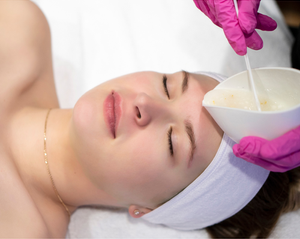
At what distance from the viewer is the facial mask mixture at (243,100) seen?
0.99 metres

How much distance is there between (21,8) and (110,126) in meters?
0.79

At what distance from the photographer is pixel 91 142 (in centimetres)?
102

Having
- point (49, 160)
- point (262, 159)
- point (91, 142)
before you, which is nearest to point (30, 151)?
point (49, 160)

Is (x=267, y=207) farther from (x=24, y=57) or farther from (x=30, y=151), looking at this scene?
(x=24, y=57)

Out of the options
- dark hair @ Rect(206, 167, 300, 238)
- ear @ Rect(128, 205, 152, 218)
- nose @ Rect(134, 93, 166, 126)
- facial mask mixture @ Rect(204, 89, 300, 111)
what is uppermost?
nose @ Rect(134, 93, 166, 126)

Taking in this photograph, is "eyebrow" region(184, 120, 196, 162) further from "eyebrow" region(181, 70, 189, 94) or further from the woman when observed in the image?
"eyebrow" region(181, 70, 189, 94)

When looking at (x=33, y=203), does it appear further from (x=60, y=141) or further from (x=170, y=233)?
(x=170, y=233)

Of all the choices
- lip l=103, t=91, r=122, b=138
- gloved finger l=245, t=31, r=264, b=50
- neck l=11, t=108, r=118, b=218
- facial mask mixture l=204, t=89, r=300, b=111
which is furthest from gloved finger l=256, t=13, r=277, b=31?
neck l=11, t=108, r=118, b=218

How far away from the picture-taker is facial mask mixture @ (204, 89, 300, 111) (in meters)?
0.99

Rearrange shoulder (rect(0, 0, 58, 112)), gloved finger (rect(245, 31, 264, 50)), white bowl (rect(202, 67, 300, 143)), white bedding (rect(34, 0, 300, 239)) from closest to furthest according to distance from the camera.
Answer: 1. white bowl (rect(202, 67, 300, 143))
2. gloved finger (rect(245, 31, 264, 50))
3. shoulder (rect(0, 0, 58, 112))
4. white bedding (rect(34, 0, 300, 239))

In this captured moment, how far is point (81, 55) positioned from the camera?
1665 millimetres

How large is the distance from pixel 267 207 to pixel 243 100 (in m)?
0.56

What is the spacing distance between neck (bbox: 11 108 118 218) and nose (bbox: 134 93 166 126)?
36 cm

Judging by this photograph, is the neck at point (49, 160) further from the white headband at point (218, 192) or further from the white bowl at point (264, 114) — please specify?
the white bowl at point (264, 114)
